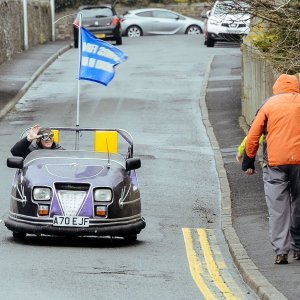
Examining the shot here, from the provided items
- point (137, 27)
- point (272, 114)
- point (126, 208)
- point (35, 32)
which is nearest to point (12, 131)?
point (126, 208)

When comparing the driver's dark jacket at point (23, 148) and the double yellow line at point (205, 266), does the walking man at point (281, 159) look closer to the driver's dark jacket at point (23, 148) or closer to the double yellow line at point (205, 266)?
the double yellow line at point (205, 266)

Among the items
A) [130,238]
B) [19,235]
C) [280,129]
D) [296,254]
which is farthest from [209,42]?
[280,129]

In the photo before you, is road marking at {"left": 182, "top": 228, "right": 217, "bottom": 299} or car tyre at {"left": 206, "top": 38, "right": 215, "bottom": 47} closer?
road marking at {"left": 182, "top": 228, "right": 217, "bottom": 299}

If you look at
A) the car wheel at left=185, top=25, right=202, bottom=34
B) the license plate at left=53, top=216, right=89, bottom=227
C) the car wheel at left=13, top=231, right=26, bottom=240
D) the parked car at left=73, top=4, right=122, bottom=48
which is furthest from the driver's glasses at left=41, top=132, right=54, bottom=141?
the car wheel at left=185, top=25, right=202, bottom=34

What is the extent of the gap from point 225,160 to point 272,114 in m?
11.8

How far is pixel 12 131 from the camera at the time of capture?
28.5 m

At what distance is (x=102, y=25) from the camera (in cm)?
5256

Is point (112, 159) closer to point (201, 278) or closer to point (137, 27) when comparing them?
point (201, 278)

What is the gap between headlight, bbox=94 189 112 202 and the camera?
14164mm

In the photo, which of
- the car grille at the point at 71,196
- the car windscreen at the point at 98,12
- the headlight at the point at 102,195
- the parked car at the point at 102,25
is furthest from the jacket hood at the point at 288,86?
the car windscreen at the point at 98,12

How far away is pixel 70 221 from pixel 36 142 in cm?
205

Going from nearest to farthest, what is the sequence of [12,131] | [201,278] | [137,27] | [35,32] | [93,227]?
[201,278], [93,227], [12,131], [35,32], [137,27]

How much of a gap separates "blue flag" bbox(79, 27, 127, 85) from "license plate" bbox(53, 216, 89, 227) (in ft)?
33.2

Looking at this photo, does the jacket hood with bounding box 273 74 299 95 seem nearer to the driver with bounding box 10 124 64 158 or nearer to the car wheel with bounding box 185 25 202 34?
the driver with bounding box 10 124 64 158
